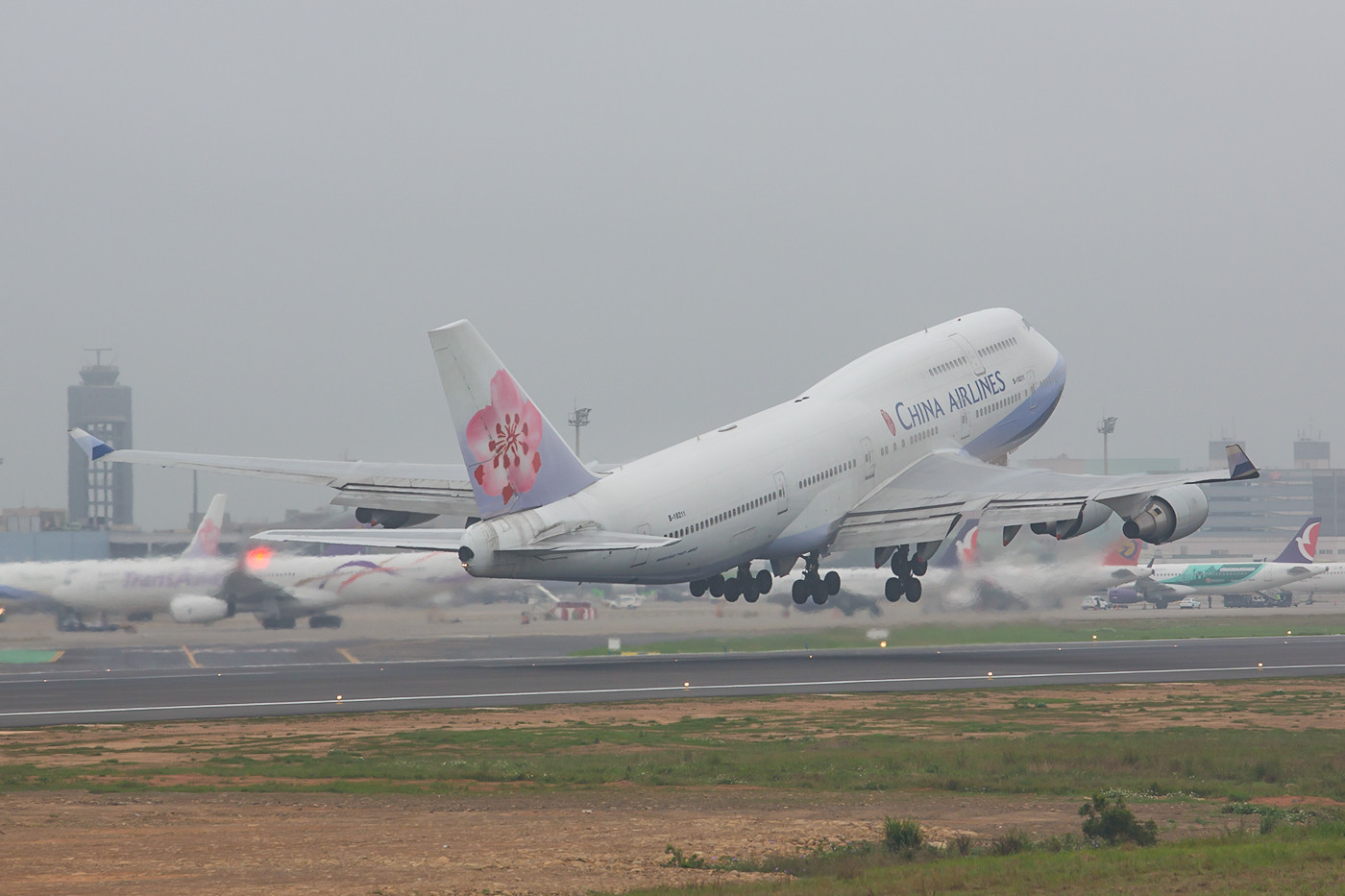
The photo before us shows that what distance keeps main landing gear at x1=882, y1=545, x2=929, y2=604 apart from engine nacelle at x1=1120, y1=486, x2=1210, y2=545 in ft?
28.3

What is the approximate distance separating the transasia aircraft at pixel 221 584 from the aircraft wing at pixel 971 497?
1905 centimetres

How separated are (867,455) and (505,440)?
60.4 ft

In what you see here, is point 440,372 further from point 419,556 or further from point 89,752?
point 419,556

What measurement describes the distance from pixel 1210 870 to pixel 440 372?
25.5 m

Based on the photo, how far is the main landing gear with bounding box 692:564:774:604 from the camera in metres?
56.1

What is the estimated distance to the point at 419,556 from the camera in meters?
73.4

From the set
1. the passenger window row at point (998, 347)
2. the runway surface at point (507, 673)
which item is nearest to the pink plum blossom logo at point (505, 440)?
the runway surface at point (507, 673)

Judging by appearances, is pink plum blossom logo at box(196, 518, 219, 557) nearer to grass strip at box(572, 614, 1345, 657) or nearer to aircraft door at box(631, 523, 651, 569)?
grass strip at box(572, 614, 1345, 657)

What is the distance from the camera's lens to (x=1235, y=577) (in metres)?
118

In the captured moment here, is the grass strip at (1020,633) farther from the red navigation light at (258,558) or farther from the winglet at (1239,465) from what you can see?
the winglet at (1239,465)

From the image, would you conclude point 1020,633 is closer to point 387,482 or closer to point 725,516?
point 725,516

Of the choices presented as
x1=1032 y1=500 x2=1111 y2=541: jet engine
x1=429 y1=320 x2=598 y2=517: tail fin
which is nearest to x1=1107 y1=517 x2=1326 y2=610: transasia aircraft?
x1=1032 y1=500 x2=1111 y2=541: jet engine

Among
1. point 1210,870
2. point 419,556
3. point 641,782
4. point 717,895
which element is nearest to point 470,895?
point 717,895

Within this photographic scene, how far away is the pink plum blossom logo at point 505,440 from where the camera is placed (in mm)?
41188
